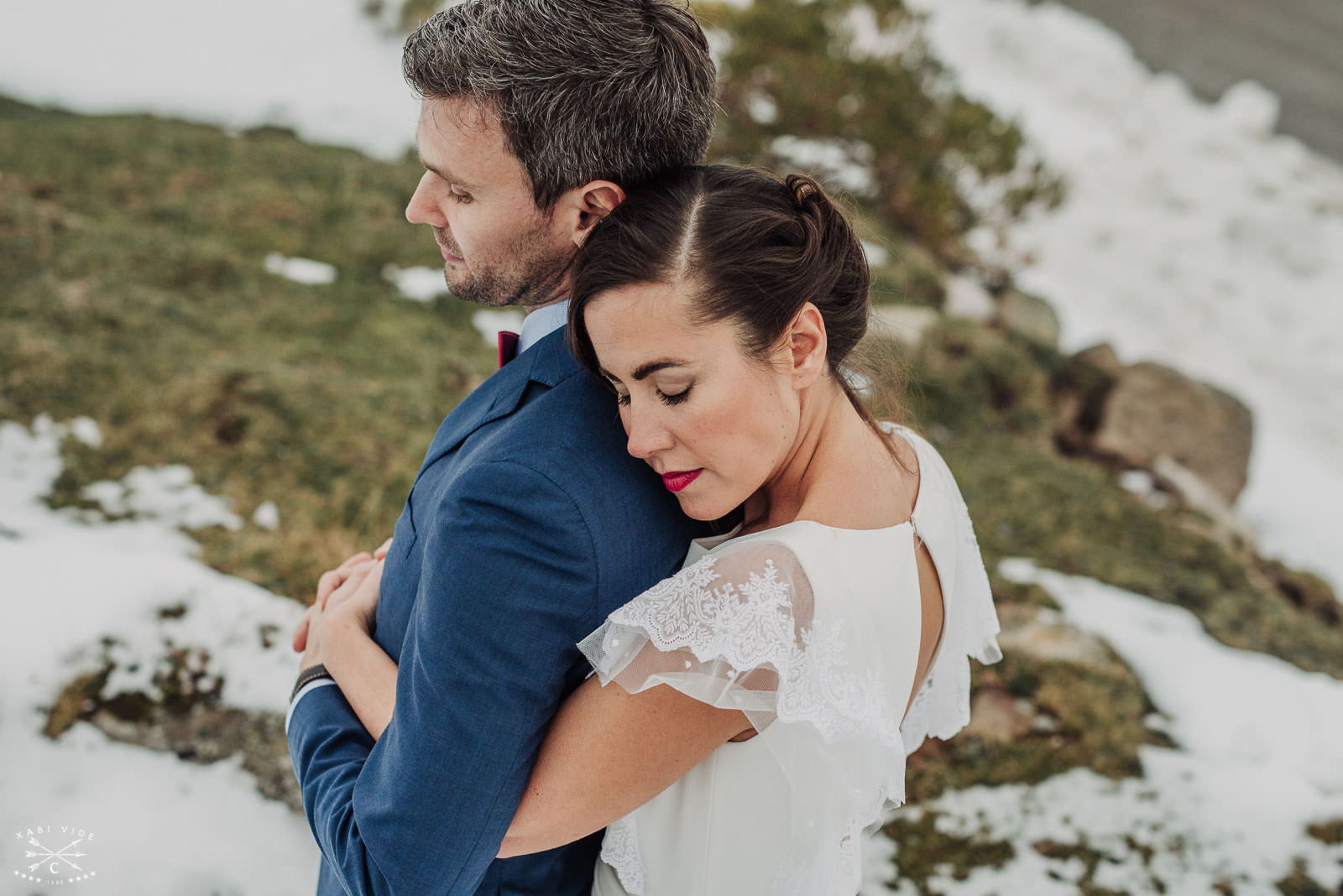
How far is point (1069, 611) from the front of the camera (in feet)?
14.8

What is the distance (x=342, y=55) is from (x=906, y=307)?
275 inches

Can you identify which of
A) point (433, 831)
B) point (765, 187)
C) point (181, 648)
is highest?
point (765, 187)

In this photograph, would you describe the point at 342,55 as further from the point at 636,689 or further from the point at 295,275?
the point at 636,689

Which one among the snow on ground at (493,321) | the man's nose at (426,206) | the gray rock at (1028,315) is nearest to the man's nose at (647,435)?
the man's nose at (426,206)

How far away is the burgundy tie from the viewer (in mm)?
1644

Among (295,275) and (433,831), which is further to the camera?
(295,275)

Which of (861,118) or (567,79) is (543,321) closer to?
(567,79)

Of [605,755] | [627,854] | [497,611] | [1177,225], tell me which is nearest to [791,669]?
[605,755]

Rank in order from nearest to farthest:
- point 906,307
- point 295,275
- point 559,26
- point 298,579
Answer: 1. point 559,26
2. point 298,579
3. point 295,275
4. point 906,307

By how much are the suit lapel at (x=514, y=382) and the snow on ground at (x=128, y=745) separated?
4.67 ft

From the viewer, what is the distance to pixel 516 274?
1.55 meters

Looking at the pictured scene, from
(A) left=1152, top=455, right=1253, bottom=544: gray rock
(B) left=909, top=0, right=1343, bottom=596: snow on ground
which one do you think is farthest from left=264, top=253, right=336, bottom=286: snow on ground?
(B) left=909, top=0, right=1343, bottom=596: snow on ground

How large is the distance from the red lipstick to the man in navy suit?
0.07 ft

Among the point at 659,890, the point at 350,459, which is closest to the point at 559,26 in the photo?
the point at 659,890
